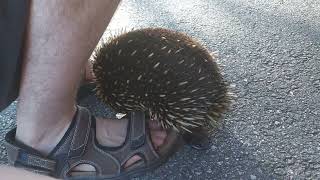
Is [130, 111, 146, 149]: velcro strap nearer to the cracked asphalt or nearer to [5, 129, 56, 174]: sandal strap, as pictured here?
the cracked asphalt

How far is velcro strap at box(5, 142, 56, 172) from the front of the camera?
1.46 meters

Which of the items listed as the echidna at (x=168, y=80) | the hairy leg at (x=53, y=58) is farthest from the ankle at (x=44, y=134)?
the echidna at (x=168, y=80)

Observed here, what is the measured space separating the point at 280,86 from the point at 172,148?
0.61 meters

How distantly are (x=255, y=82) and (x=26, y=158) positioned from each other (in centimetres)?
102

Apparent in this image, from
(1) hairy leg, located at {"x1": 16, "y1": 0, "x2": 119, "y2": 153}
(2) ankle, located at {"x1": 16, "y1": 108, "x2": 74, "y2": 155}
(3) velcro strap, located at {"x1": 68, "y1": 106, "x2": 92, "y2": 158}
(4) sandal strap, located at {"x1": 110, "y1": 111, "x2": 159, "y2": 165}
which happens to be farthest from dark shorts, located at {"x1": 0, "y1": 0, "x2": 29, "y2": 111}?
(4) sandal strap, located at {"x1": 110, "y1": 111, "x2": 159, "y2": 165}

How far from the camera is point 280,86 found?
2.02 metres

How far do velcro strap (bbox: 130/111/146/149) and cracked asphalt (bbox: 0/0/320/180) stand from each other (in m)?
0.11

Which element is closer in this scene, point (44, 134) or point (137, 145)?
point (44, 134)

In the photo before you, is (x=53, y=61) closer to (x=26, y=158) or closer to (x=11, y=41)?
(x=11, y=41)

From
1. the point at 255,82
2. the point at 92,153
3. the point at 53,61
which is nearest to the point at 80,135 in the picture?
the point at 92,153

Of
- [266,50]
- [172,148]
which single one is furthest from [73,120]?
[266,50]

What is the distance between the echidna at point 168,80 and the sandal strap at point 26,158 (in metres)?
0.37

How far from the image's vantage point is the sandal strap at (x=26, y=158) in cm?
146

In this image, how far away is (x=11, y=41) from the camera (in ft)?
4.08
